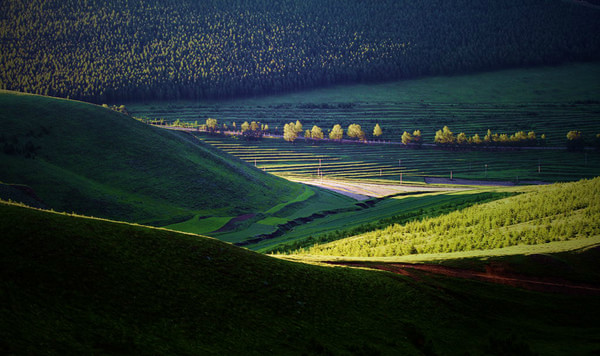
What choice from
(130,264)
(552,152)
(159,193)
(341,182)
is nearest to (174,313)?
(130,264)

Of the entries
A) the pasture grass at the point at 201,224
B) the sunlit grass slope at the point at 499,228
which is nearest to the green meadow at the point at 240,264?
the sunlit grass slope at the point at 499,228

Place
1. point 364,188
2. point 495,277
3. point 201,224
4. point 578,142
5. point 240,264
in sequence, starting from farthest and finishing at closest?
point 578,142
point 364,188
point 201,224
point 495,277
point 240,264

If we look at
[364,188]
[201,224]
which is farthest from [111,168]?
[364,188]

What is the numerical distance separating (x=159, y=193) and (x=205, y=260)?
59291 millimetres

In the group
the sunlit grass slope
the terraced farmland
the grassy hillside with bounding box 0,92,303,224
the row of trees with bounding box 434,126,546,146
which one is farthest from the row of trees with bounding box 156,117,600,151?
the sunlit grass slope

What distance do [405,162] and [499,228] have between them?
110449 millimetres

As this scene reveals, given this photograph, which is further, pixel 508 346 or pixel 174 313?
pixel 508 346

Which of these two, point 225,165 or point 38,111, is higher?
point 38,111

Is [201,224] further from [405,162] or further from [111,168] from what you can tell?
[405,162]

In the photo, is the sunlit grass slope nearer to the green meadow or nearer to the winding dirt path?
the green meadow

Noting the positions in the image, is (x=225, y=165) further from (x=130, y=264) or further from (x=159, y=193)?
(x=130, y=264)

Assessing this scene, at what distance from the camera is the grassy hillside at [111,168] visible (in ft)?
235

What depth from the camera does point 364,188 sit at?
13200cm

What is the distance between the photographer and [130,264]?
78.2ft
